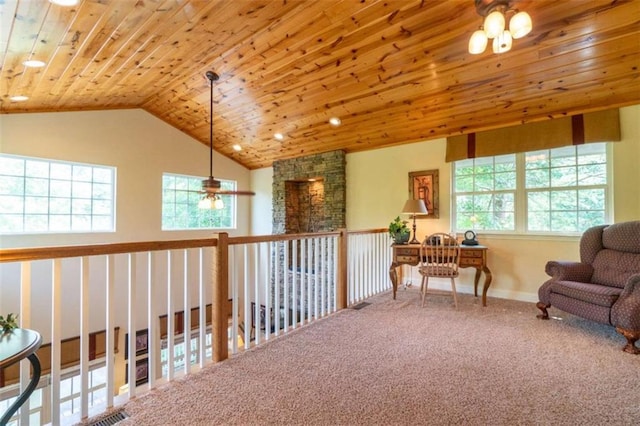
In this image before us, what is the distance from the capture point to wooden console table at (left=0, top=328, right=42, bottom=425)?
1.19 metres

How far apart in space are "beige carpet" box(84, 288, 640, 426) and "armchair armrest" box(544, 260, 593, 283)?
465mm

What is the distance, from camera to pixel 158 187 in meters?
5.64

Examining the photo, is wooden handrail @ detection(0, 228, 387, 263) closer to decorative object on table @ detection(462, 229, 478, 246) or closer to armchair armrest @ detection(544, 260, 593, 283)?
decorative object on table @ detection(462, 229, 478, 246)

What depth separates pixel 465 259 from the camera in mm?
3842

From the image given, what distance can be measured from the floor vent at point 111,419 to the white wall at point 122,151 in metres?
3.84

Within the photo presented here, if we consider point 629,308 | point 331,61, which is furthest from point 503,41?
point 629,308

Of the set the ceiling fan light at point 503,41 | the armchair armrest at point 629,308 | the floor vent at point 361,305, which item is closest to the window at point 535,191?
the armchair armrest at point 629,308

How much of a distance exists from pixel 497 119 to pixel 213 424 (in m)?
4.43

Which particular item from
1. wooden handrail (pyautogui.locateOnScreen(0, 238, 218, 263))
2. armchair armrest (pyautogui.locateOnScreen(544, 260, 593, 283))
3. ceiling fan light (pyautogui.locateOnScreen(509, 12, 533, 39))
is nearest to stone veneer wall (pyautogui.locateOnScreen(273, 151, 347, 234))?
armchair armrest (pyautogui.locateOnScreen(544, 260, 593, 283))

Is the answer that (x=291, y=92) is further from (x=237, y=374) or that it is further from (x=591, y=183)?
(x=591, y=183)

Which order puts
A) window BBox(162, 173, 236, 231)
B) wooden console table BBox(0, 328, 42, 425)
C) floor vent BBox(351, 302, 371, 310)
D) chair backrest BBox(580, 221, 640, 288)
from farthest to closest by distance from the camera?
window BBox(162, 173, 236, 231) → floor vent BBox(351, 302, 371, 310) → chair backrest BBox(580, 221, 640, 288) → wooden console table BBox(0, 328, 42, 425)

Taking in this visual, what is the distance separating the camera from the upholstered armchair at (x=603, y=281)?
2.57 meters

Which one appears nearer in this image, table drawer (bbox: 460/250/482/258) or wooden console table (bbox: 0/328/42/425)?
wooden console table (bbox: 0/328/42/425)

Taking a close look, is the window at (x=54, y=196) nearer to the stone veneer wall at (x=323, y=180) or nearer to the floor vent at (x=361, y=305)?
the stone veneer wall at (x=323, y=180)
